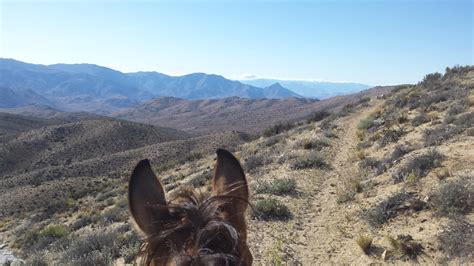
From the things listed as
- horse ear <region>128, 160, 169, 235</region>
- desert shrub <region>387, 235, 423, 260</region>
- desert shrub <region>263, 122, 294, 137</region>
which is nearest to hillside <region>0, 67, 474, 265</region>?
desert shrub <region>387, 235, 423, 260</region>

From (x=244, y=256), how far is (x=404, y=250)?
587 cm

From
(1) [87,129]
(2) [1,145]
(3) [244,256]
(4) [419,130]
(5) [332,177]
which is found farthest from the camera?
(1) [87,129]

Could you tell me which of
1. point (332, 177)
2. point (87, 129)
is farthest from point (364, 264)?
point (87, 129)

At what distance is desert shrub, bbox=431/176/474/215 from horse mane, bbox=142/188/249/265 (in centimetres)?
692

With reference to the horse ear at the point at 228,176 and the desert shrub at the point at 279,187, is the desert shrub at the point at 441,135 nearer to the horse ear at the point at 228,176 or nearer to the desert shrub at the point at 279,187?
the desert shrub at the point at 279,187

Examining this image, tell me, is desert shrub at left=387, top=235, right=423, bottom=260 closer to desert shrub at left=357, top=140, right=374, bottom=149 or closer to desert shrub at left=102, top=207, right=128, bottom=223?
desert shrub at left=357, top=140, right=374, bottom=149

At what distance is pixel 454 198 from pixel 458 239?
1565 mm

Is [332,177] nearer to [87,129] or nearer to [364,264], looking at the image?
[364,264]

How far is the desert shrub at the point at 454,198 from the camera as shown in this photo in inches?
305

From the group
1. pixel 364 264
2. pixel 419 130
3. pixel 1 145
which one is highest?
pixel 419 130

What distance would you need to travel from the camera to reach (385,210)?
9039 millimetres

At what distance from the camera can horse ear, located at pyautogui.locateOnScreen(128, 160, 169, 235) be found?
2.25 meters

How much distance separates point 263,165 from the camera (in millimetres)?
17734

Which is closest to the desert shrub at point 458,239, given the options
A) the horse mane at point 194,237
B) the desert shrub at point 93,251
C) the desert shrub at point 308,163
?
the horse mane at point 194,237
